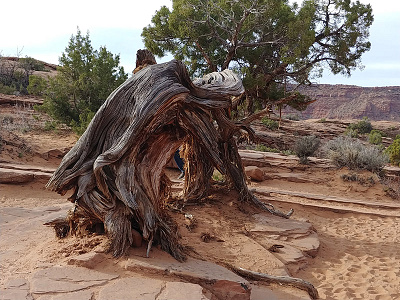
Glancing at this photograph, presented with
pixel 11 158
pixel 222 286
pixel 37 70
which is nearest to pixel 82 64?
pixel 11 158

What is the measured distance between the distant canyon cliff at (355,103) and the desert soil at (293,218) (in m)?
51.5

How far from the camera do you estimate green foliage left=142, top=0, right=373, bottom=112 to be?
1336 cm

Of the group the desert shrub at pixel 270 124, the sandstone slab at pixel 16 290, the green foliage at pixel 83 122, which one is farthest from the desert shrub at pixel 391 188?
the desert shrub at pixel 270 124

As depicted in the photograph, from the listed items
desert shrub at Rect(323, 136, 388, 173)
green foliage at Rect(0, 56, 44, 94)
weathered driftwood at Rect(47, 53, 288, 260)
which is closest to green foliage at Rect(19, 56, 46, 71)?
green foliage at Rect(0, 56, 44, 94)

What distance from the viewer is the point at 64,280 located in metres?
3.07

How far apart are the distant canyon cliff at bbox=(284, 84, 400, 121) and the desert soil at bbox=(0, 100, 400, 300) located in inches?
2029

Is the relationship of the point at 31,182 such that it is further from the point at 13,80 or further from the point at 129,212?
the point at 13,80

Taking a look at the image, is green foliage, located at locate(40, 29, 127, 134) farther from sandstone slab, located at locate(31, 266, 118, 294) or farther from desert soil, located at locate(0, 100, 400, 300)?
sandstone slab, located at locate(31, 266, 118, 294)

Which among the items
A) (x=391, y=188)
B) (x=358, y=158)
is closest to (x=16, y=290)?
(x=391, y=188)

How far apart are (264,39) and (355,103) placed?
56360 mm

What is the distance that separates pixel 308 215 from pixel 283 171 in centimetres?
394

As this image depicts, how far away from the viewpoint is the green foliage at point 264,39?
13359 mm

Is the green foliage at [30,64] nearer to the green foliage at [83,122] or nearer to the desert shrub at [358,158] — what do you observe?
the green foliage at [83,122]

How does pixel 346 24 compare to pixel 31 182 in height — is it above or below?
above
